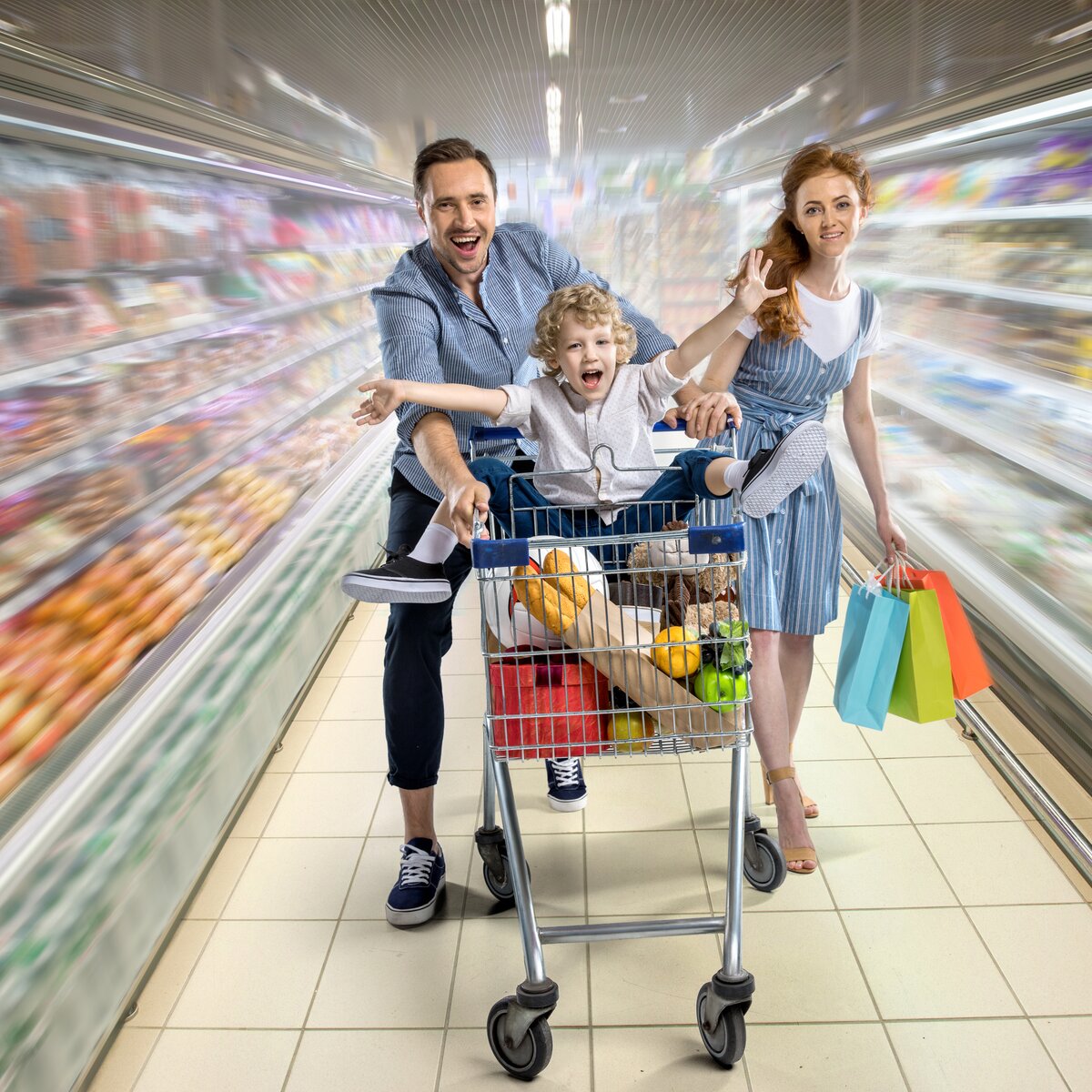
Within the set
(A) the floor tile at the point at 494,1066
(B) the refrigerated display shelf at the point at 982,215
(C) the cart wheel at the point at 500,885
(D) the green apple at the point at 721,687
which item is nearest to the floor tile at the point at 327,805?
(C) the cart wheel at the point at 500,885

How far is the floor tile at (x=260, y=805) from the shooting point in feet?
9.34

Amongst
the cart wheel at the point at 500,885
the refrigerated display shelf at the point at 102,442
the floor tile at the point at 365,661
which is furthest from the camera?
the floor tile at the point at 365,661

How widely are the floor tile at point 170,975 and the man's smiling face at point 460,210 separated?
5.69ft

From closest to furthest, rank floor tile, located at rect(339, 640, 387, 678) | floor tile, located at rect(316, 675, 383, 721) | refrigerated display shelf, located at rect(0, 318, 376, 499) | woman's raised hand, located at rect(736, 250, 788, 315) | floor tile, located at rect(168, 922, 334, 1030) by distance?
refrigerated display shelf, located at rect(0, 318, 376, 499) → floor tile, located at rect(168, 922, 334, 1030) → woman's raised hand, located at rect(736, 250, 788, 315) → floor tile, located at rect(316, 675, 383, 721) → floor tile, located at rect(339, 640, 387, 678)

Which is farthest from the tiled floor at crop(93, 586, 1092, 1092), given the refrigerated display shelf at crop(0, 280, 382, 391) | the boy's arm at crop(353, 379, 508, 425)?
the refrigerated display shelf at crop(0, 280, 382, 391)

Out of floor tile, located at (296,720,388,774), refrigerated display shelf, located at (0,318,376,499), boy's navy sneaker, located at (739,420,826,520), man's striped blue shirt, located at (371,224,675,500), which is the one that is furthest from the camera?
floor tile, located at (296,720,388,774)

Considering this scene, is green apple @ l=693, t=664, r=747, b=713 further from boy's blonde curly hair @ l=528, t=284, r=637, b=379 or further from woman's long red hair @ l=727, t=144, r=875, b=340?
woman's long red hair @ l=727, t=144, r=875, b=340

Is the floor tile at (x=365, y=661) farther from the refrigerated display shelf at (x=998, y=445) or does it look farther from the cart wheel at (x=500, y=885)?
the refrigerated display shelf at (x=998, y=445)

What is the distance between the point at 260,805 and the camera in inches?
117

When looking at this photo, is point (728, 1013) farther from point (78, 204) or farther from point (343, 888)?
point (78, 204)

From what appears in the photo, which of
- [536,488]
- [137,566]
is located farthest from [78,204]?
[536,488]

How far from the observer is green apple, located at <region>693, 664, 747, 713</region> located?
74.5 inches

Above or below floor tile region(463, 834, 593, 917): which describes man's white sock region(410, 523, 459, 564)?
above

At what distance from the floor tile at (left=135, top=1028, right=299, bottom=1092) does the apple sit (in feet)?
3.09
